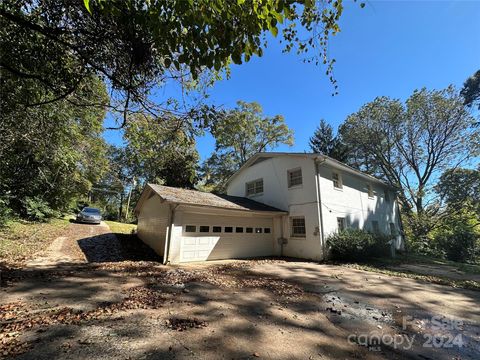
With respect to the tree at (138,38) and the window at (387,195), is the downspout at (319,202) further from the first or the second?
the window at (387,195)

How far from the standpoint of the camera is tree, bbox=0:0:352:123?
2.82m

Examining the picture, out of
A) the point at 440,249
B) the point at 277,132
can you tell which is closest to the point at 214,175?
the point at 277,132

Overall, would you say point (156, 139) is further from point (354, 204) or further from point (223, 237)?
point (354, 204)

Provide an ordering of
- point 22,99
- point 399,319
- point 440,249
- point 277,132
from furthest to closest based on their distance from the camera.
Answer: point 277,132, point 440,249, point 22,99, point 399,319

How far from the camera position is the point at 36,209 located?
49.5 ft

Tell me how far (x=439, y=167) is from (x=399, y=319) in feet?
80.7

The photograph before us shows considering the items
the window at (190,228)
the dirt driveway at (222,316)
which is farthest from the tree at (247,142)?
the dirt driveway at (222,316)

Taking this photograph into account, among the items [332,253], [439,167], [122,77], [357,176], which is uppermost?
[439,167]

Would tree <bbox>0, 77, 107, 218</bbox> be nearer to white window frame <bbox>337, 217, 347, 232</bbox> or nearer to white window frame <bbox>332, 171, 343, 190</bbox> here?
white window frame <bbox>332, 171, 343, 190</bbox>

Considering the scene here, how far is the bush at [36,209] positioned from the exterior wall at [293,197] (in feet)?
45.4

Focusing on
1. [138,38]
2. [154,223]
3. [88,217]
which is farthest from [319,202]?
[88,217]

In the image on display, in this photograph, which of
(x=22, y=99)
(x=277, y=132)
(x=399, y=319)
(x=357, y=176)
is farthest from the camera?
(x=277, y=132)

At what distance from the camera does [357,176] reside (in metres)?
16.7

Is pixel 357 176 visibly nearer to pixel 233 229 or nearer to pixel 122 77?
pixel 233 229
